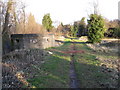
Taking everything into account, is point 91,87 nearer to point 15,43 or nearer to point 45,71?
point 45,71

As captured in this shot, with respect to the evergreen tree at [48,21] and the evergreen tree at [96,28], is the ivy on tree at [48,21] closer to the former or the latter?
the evergreen tree at [48,21]

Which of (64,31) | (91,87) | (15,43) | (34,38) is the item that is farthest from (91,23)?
(64,31)

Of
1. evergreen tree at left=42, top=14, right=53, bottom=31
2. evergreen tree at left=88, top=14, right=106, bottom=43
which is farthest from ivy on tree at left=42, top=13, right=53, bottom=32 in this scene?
evergreen tree at left=88, top=14, right=106, bottom=43

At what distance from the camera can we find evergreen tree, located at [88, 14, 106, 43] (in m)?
24.9

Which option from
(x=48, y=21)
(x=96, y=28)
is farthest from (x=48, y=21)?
(x=96, y=28)

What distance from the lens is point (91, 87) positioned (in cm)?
565

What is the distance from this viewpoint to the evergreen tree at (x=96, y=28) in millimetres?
24875

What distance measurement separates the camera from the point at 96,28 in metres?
25.0

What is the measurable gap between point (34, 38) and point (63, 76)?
1157 centimetres

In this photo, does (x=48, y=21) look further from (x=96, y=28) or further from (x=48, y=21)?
(x=96, y=28)

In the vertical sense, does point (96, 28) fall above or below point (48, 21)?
below

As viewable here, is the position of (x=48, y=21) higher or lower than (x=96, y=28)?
higher

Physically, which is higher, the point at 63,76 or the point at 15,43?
the point at 15,43

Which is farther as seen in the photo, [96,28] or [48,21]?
[48,21]
